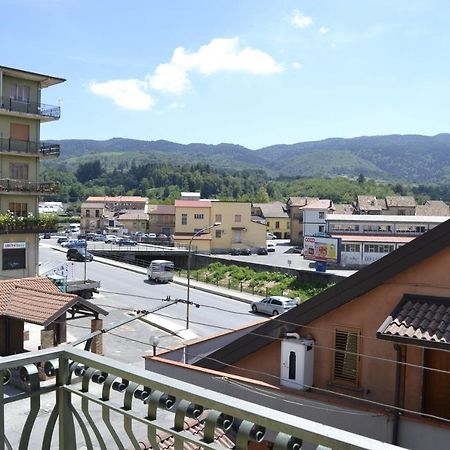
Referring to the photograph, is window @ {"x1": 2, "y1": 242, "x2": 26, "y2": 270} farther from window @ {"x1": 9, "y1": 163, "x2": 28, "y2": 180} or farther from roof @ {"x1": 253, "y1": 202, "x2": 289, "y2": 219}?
roof @ {"x1": 253, "y1": 202, "x2": 289, "y2": 219}

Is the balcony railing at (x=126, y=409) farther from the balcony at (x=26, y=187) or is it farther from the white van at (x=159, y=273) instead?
the white van at (x=159, y=273)

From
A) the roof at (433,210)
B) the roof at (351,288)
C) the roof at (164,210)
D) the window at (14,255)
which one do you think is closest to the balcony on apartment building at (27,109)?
the window at (14,255)

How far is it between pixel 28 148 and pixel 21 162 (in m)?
1.10

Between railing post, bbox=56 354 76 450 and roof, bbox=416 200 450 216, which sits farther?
roof, bbox=416 200 450 216

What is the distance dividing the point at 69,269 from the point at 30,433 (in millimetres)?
52198

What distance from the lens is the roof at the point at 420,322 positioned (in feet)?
22.1

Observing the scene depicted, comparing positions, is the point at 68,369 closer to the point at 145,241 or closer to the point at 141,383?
the point at 141,383

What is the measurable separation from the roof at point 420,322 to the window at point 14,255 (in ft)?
109

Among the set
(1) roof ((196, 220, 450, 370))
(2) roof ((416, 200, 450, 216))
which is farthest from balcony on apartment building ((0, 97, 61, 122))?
(2) roof ((416, 200, 450, 216))

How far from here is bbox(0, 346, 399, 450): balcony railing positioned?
2.02 metres

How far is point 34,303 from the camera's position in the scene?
21.6m

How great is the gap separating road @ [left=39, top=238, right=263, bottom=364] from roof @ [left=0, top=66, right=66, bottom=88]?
15.4 meters

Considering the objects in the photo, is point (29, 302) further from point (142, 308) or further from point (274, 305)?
point (274, 305)

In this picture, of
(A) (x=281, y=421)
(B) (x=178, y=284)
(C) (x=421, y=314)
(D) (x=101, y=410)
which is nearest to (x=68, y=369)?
(D) (x=101, y=410)
